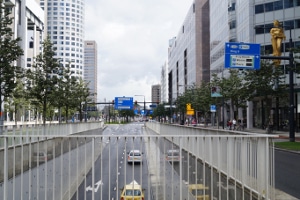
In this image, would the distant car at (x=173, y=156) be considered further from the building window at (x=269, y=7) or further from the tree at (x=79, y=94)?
the building window at (x=269, y=7)

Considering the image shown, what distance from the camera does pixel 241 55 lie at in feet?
78.9

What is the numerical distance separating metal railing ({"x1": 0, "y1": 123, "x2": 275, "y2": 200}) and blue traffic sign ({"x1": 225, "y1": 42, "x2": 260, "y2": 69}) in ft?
55.3

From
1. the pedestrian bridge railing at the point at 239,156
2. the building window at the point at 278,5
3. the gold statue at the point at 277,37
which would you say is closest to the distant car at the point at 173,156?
the pedestrian bridge railing at the point at 239,156

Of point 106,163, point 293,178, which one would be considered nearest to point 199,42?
point 293,178

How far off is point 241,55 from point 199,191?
17.9m

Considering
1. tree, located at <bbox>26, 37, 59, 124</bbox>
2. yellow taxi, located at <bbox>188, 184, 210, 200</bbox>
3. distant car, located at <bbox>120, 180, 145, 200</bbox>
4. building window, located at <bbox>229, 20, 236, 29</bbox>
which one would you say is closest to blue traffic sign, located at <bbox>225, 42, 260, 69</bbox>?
yellow taxi, located at <bbox>188, 184, 210, 200</bbox>

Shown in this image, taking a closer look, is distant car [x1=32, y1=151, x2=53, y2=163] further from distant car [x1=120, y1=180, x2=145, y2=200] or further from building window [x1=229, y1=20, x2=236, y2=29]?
building window [x1=229, y1=20, x2=236, y2=29]

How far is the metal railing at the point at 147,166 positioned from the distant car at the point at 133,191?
0.12 metres

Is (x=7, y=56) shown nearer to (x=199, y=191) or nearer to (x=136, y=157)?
(x=136, y=157)

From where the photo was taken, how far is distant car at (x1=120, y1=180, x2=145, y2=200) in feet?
23.2

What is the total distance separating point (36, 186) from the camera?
23.4 ft

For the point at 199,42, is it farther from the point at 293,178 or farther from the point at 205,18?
the point at 293,178

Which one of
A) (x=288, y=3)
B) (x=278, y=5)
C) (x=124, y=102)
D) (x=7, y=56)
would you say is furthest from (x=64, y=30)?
(x=7, y=56)

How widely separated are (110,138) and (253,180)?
2.84m
